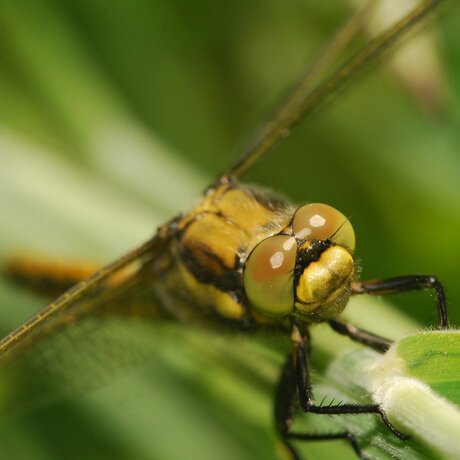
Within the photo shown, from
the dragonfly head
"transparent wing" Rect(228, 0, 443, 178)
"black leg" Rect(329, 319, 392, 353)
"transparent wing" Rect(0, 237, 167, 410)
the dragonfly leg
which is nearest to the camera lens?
the dragonfly head

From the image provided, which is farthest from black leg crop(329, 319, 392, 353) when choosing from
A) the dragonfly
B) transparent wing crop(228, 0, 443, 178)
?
transparent wing crop(228, 0, 443, 178)

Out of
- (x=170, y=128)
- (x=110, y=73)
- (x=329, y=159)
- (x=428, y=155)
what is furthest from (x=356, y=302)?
(x=110, y=73)

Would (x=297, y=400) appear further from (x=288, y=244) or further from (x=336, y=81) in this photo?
(x=336, y=81)

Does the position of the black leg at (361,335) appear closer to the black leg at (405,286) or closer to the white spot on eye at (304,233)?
the black leg at (405,286)

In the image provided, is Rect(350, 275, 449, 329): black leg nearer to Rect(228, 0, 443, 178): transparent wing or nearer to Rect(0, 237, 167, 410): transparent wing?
Rect(228, 0, 443, 178): transparent wing

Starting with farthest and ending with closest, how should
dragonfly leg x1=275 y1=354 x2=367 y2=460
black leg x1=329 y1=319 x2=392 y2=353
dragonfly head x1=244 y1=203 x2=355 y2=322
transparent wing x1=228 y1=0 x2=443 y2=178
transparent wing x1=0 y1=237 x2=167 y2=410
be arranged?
1. transparent wing x1=0 y1=237 x2=167 y2=410
2. transparent wing x1=228 y1=0 x2=443 y2=178
3. dragonfly leg x1=275 y1=354 x2=367 y2=460
4. black leg x1=329 y1=319 x2=392 y2=353
5. dragonfly head x1=244 y1=203 x2=355 y2=322

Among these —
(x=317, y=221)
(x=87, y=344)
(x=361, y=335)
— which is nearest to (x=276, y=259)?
(x=317, y=221)

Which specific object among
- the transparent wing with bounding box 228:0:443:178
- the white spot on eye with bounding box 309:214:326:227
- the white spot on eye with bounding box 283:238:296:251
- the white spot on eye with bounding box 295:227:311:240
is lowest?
the white spot on eye with bounding box 283:238:296:251

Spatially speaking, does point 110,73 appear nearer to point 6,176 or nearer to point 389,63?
point 6,176

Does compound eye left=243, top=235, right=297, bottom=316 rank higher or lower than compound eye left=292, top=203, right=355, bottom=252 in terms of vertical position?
lower

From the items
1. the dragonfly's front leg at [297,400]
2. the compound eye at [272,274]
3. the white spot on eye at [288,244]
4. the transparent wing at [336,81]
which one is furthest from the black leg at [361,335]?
the transparent wing at [336,81]
